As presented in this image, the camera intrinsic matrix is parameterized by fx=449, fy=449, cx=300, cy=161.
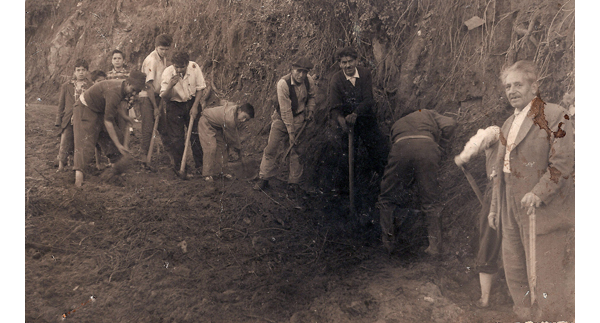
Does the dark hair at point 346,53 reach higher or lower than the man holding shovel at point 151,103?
higher

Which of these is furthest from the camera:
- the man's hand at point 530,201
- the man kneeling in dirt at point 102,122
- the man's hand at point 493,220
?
the man kneeling in dirt at point 102,122

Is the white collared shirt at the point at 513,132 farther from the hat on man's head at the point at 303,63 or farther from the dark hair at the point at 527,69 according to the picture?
the hat on man's head at the point at 303,63

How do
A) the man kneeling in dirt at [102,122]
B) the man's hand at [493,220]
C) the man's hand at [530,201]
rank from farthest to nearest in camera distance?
1. the man kneeling in dirt at [102,122]
2. the man's hand at [493,220]
3. the man's hand at [530,201]

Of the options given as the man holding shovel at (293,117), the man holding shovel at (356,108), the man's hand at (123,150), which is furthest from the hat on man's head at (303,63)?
the man's hand at (123,150)

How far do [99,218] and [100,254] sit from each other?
317mm

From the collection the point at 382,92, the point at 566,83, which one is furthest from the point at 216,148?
the point at 566,83

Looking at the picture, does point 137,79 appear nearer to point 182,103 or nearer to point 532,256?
point 182,103

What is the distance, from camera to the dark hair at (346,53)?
4023mm

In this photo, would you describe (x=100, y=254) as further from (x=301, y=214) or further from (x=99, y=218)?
(x=301, y=214)

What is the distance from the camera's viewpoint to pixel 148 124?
4.06 metres

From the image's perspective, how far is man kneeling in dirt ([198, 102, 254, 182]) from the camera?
13.3 ft

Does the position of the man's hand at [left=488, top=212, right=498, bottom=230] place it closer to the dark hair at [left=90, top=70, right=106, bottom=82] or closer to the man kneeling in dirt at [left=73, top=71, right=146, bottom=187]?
the man kneeling in dirt at [left=73, top=71, right=146, bottom=187]

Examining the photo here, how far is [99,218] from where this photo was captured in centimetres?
402

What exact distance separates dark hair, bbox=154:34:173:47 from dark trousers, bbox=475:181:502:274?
3.15 meters
